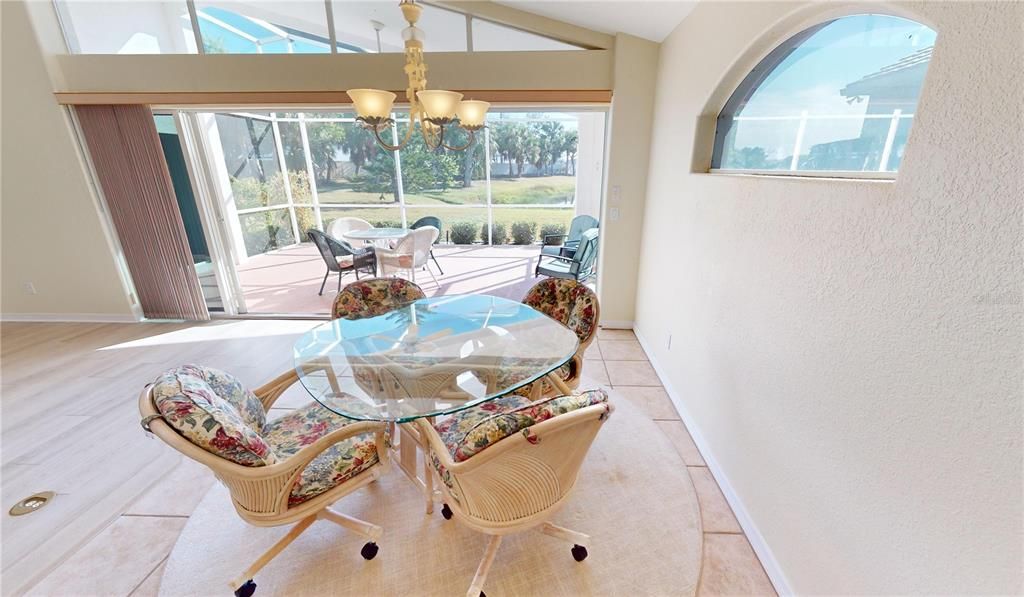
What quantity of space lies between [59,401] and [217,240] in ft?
5.74

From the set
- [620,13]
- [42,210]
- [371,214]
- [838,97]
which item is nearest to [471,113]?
[838,97]

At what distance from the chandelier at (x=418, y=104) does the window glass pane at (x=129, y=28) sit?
2.74 metres

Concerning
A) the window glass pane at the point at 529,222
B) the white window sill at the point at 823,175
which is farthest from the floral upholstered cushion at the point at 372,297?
the window glass pane at the point at 529,222

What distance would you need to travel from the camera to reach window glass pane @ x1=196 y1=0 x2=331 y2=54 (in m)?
2.99

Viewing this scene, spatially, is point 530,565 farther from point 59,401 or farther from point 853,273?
point 59,401

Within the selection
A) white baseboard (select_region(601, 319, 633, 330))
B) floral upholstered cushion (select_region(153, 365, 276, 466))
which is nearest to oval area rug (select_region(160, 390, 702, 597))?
floral upholstered cushion (select_region(153, 365, 276, 466))

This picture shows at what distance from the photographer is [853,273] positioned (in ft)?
3.44

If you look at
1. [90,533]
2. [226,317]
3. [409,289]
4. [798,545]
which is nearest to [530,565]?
[798,545]

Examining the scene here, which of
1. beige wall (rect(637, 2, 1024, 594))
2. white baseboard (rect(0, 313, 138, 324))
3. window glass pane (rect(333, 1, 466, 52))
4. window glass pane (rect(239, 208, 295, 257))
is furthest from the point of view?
window glass pane (rect(239, 208, 295, 257))

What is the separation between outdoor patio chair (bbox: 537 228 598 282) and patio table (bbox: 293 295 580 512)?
1.59 meters

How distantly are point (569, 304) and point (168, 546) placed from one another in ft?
6.93

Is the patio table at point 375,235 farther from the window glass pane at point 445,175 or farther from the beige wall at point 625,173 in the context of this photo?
the beige wall at point 625,173

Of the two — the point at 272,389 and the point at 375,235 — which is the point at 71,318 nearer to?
the point at 375,235

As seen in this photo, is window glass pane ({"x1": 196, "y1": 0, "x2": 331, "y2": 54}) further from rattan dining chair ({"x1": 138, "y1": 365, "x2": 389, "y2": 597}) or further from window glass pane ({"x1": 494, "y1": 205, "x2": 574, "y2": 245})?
window glass pane ({"x1": 494, "y1": 205, "x2": 574, "y2": 245})
